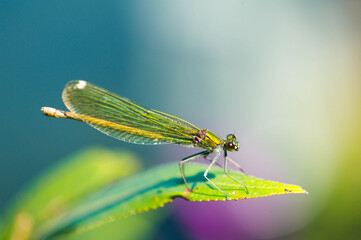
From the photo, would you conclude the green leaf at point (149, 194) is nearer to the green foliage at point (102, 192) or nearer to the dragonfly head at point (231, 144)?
the green foliage at point (102, 192)

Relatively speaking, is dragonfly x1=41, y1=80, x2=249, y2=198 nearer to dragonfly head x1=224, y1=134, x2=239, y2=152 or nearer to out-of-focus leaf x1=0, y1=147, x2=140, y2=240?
dragonfly head x1=224, y1=134, x2=239, y2=152

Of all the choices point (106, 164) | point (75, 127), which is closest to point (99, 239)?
point (106, 164)

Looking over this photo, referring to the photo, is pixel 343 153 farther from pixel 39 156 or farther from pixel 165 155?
pixel 39 156

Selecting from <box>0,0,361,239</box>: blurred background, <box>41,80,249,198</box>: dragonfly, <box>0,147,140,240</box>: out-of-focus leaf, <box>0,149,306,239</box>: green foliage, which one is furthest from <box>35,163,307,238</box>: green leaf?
<box>0,0,361,239</box>: blurred background

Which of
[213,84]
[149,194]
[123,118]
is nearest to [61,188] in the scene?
[123,118]

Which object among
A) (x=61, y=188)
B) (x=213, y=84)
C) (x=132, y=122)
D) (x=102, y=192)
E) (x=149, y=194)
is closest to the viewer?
(x=149, y=194)

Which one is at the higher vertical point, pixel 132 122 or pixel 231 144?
pixel 132 122

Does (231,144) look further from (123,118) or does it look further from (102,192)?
(102,192)
